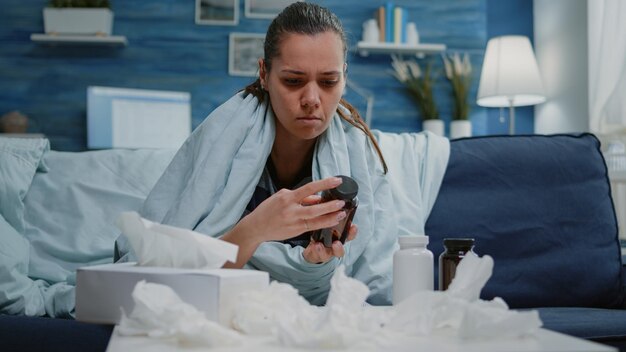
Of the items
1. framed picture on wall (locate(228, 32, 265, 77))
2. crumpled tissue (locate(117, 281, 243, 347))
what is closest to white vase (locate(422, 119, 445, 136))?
framed picture on wall (locate(228, 32, 265, 77))

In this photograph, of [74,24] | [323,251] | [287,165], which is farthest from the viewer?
[74,24]

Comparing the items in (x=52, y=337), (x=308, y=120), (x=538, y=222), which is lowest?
(x=52, y=337)

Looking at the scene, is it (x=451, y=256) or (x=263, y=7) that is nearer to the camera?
(x=451, y=256)

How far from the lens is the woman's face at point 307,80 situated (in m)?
1.42

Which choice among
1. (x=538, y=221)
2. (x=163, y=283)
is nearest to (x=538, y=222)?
(x=538, y=221)

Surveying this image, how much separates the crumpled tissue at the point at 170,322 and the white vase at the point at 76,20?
3.24 meters

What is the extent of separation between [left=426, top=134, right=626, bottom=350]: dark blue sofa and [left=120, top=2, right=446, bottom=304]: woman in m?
0.24

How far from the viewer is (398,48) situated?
3.88 meters

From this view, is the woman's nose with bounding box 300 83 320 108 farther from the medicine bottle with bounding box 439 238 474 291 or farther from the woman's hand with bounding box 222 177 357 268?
the medicine bottle with bounding box 439 238 474 291

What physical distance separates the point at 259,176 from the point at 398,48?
8.36 ft

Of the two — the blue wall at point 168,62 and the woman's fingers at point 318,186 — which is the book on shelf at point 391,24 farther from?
the woman's fingers at point 318,186

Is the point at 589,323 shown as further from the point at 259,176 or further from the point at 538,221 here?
the point at 259,176

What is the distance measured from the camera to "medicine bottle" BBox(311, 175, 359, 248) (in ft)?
3.34

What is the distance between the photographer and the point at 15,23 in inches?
150
